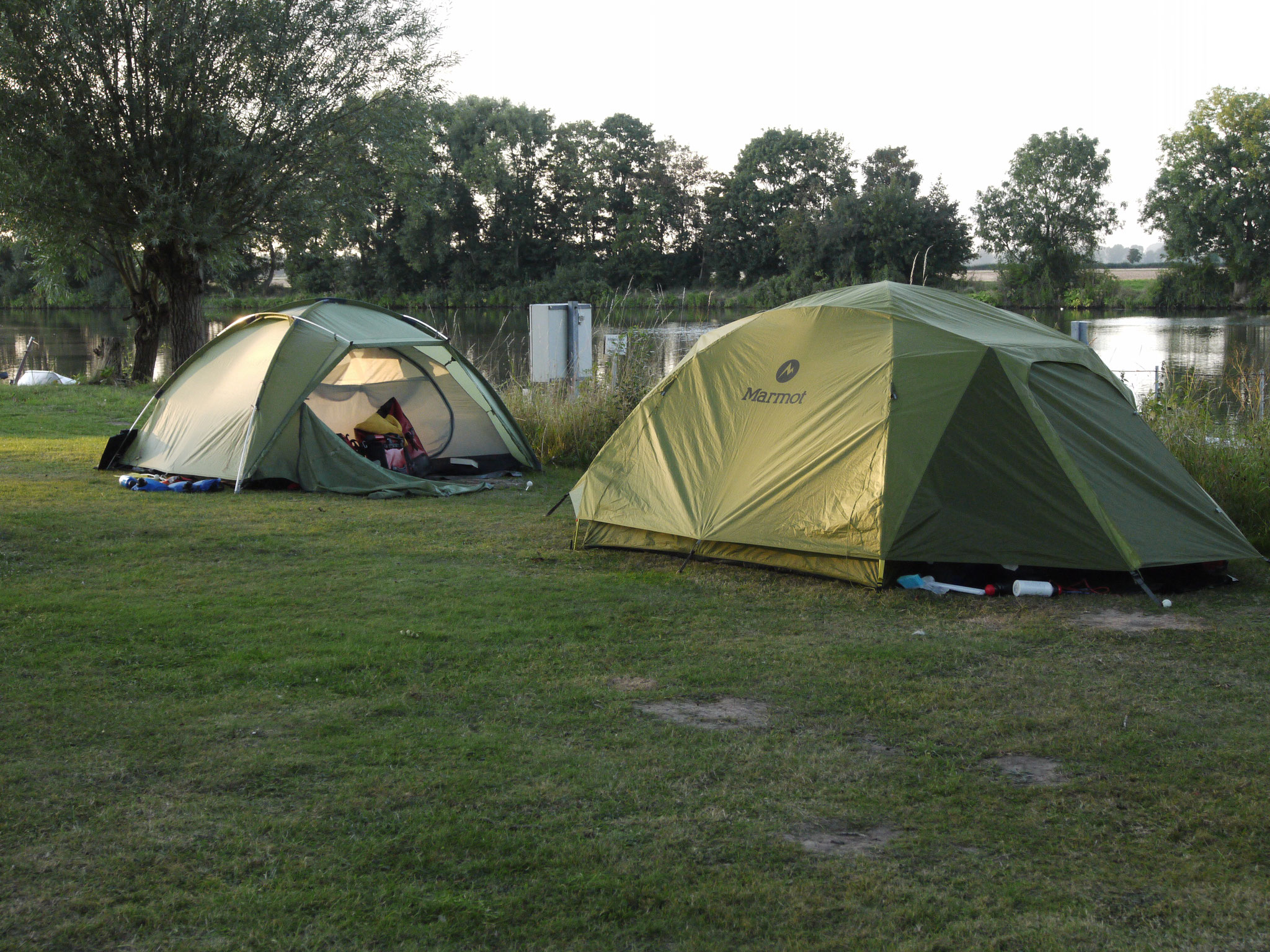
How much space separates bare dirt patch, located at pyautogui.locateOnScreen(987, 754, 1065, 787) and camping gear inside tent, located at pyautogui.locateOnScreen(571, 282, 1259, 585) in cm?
214

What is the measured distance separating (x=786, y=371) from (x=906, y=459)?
1050 millimetres

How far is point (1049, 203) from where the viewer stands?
5788 cm

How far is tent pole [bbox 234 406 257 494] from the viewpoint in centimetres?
Answer: 894

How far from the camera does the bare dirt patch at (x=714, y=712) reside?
410cm

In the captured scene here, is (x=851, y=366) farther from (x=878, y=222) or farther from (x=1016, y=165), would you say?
(x=1016, y=165)

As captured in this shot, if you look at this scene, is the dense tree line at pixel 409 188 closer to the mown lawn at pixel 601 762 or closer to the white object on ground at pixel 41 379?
the white object on ground at pixel 41 379

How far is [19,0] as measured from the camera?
12094mm

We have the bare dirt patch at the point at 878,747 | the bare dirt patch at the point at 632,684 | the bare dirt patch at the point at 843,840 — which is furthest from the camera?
the bare dirt patch at the point at 632,684

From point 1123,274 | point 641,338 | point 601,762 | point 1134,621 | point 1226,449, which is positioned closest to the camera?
point 601,762

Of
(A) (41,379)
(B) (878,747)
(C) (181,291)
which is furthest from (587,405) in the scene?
(A) (41,379)

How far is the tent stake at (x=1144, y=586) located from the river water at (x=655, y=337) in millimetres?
4420

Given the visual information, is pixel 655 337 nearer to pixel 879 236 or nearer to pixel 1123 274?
pixel 879 236

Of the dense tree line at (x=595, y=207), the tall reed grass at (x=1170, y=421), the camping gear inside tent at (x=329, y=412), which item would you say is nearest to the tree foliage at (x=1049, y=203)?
the dense tree line at (x=595, y=207)

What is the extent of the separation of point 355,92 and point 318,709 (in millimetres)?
13069
